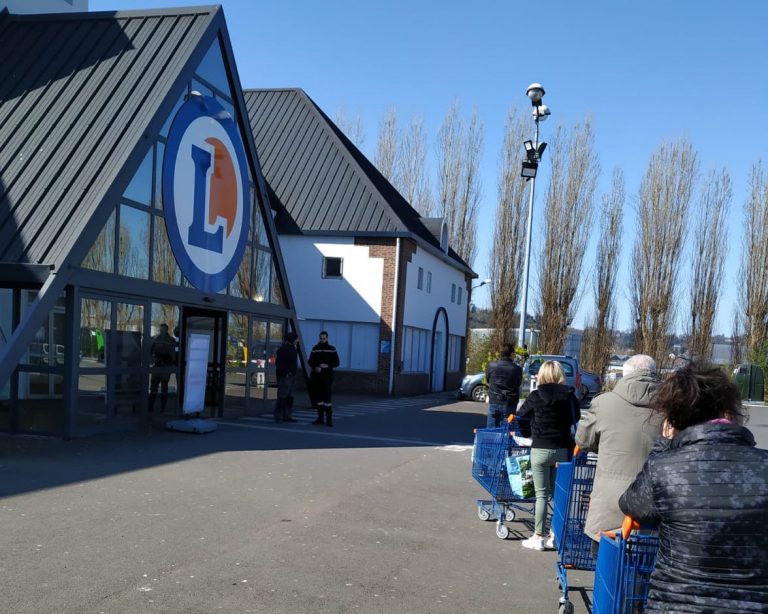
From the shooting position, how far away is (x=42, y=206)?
40.5ft

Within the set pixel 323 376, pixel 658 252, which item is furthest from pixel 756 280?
pixel 323 376

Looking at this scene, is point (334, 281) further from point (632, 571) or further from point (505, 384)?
point (632, 571)

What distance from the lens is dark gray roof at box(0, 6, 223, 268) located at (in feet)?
40.1

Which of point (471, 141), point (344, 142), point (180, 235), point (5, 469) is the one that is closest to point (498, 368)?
point (180, 235)

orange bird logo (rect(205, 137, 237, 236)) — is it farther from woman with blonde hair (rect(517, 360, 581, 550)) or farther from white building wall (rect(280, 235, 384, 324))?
white building wall (rect(280, 235, 384, 324))

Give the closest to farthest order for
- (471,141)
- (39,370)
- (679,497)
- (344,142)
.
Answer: (679,497), (39,370), (344,142), (471,141)

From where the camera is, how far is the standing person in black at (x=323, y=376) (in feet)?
53.0

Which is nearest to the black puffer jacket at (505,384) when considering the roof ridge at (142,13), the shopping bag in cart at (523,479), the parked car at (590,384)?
the shopping bag in cart at (523,479)

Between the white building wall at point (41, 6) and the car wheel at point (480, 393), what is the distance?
16.5 metres

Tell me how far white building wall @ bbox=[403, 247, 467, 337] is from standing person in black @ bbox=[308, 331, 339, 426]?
1166 centimetres

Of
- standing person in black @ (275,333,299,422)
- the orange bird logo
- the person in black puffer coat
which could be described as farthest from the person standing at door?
the person in black puffer coat

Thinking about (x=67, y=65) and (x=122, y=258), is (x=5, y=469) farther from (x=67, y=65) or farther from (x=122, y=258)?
(x=67, y=65)

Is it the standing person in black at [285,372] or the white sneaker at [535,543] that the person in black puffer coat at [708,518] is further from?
the standing person in black at [285,372]

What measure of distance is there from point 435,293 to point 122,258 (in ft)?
68.0
